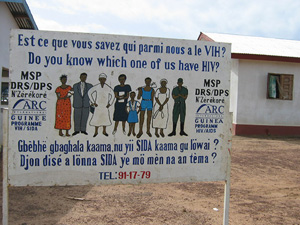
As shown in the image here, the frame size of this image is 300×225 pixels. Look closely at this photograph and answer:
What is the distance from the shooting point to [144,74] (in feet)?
9.85

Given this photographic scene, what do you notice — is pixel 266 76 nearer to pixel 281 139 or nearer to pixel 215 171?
pixel 281 139

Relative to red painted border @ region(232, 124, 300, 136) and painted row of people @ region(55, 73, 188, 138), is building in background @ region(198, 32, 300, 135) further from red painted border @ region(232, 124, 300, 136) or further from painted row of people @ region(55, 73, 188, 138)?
painted row of people @ region(55, 73, 188, 138)

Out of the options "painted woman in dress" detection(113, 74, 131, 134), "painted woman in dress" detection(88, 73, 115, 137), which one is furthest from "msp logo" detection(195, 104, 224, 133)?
"painted woman in dress" detection(88, 73, 115, 137)

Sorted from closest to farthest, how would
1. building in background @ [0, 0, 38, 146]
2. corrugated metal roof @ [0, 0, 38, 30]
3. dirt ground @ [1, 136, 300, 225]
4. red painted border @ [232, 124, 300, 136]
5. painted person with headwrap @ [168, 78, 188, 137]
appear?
painted person with headwrap @ [168, 78, 188, 137]
dirt ground @ [1, 136, 300, 225]
building in background @ [0, 0, 38, 146]
corrugated metal roof @ [0, 0, 38, 30]
red painted border @ [232, 124, 300, 136]

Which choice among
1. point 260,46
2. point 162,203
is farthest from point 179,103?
point 260,46

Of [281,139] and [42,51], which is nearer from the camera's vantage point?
[42,51]

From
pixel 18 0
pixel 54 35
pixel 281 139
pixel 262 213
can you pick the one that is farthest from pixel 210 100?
pixel 281 139

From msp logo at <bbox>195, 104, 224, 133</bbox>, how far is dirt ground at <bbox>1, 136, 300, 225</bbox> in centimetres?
139

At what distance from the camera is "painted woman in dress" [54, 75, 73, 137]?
2.86m

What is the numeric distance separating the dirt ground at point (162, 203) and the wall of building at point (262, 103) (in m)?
7.18

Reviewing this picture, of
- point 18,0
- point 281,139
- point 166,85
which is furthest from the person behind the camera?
point 281,139

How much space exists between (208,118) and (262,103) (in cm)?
1133

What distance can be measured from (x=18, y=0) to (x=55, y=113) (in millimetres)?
6352

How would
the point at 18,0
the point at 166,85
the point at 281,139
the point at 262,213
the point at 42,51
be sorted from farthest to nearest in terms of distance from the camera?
the point at 281,139 < the point at 18,0 < the point at 262,213 < the point at 166,85 < the point at 42,51
